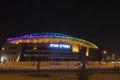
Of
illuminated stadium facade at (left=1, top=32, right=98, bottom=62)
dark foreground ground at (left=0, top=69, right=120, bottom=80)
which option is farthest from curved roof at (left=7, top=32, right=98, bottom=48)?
dark foreground ground at (left=0, top=69, right=120, bottom=80)

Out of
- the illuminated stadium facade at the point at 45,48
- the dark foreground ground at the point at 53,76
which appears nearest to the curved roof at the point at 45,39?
the illuminated stadium facade at the point at 45,48

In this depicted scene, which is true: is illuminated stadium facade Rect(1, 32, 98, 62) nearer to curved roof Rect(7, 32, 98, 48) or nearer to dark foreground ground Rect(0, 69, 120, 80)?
curved roof Rect(7, 32, 98, 48)

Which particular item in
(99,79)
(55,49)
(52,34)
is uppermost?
(52,34)

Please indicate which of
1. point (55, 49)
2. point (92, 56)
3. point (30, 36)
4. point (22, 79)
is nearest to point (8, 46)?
point (30, 36)

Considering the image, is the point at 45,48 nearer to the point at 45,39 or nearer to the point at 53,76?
the point at 45,39

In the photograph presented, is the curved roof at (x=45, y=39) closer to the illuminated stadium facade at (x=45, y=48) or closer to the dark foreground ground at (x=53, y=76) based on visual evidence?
the illuminated stadium facade at (x=45, y=48)

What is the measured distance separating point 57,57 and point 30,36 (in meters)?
19.5

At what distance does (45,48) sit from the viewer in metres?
116

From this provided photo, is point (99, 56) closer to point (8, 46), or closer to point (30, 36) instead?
point (30, 36)

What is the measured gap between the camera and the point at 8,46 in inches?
4555

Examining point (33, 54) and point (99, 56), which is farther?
point (99, 56)

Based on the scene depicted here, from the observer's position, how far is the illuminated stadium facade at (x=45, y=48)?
111312 mm

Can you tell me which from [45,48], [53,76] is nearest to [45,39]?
Answer: [45,48]

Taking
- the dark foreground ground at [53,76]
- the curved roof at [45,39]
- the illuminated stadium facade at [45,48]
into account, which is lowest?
the dark foreground ground at [53,76]
